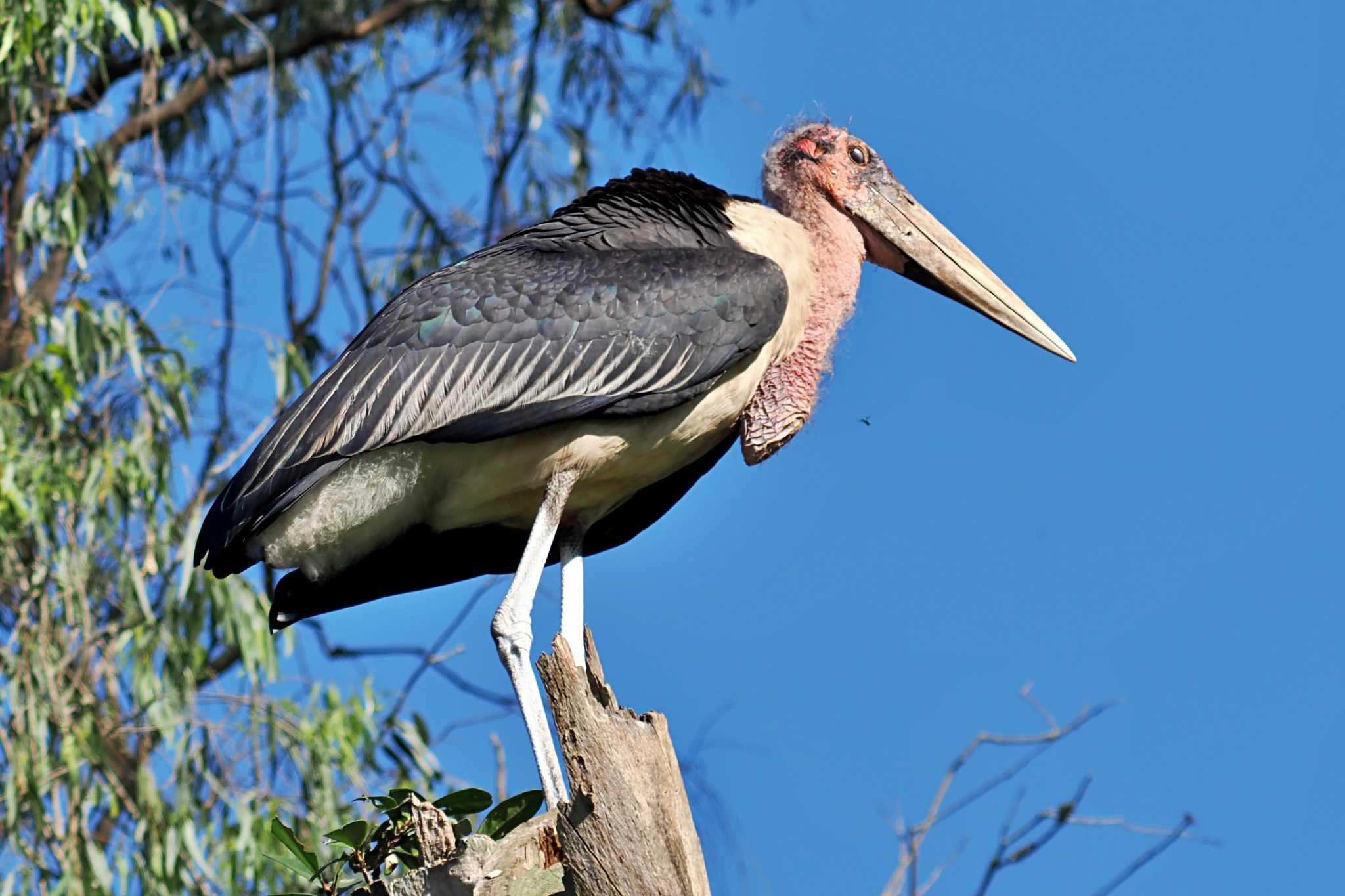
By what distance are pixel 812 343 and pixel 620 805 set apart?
1.55 metres

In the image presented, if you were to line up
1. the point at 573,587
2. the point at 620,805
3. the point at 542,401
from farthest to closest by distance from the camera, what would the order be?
the point at 573,587
the point at 542,401
the point at 620,805

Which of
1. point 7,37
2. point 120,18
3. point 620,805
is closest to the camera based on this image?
point 620,805

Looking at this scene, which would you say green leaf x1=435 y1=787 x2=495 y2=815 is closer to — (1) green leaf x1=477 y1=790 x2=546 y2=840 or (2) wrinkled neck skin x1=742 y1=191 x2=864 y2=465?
(1) green leaf x1=477 y1=790 x2=546 y2=840

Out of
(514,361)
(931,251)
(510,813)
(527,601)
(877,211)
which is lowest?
(510,813)

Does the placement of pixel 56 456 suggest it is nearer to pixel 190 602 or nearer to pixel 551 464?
pixel 190 602

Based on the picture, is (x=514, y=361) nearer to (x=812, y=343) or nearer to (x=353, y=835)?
(x=812, y=343)

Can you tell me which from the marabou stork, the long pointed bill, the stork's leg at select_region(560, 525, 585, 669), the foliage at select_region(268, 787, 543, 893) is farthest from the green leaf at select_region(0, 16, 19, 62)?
the foliage at select_region(268, 787, 543, 893)

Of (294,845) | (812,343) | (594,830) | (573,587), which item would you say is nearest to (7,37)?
(573,587)

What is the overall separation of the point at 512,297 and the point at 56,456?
317cm

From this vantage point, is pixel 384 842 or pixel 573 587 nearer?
pixel 384 842

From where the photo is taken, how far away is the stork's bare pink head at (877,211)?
456cm

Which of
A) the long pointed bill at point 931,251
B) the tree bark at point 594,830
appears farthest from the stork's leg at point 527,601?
the long pointed bill at point 931,251

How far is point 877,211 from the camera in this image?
4598 millimetres

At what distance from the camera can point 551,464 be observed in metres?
4.03
